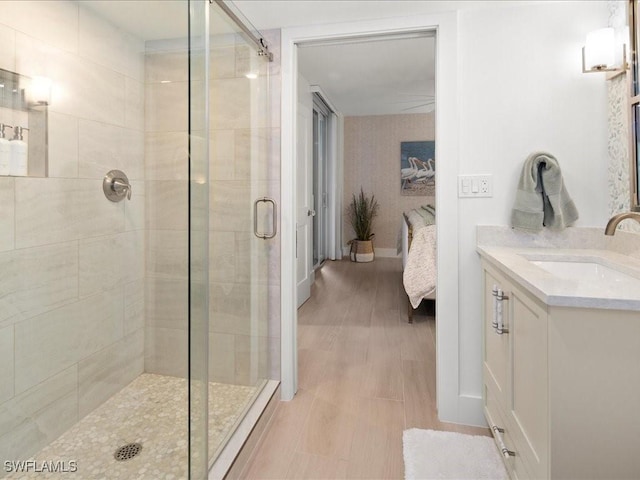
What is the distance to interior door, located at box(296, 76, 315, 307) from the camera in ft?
12.8

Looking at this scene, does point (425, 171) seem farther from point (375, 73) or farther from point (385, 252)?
point (375, 73)

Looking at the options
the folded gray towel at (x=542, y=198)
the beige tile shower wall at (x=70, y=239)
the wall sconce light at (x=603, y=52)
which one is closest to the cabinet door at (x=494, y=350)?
the folded gray towel at (x=542, y=198)

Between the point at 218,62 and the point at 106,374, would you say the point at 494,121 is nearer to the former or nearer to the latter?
the point at 218,62

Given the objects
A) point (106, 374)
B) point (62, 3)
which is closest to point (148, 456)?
point (106, 374)

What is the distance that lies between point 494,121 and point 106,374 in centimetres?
236

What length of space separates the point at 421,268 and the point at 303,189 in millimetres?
1623

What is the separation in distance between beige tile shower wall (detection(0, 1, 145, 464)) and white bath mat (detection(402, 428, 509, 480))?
1.50 metres

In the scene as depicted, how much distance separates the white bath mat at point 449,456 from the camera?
4.98 ft

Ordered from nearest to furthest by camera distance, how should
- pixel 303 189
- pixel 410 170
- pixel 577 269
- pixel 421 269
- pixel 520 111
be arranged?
1. pixel 577 269
2. pixel 520 111
3. pixel 421 269
4. pixel 303 189
5. pixel 410 170

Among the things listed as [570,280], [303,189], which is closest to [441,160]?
[570,280]

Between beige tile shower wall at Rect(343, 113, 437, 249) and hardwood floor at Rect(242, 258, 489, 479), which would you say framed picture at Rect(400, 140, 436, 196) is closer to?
beige tile shower wall at Rect(343, 113, 437, 249)

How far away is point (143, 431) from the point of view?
1.68 meters

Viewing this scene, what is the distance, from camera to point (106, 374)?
6.21 ft

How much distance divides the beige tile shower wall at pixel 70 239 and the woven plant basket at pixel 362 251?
14.7 ft
